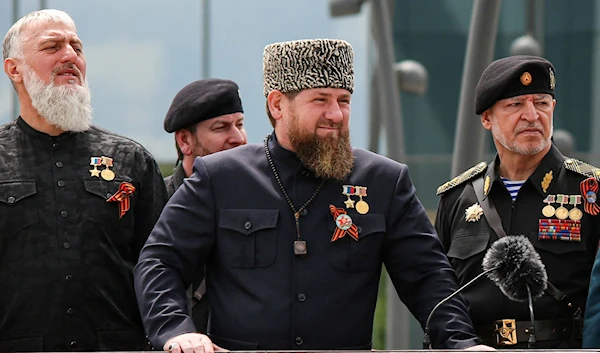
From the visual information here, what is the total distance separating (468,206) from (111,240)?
1609mm

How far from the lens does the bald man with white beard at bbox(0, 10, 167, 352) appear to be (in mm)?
5863

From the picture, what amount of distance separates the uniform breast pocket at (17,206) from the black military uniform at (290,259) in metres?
0.77

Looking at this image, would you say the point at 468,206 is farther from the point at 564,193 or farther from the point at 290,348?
the point at 290,348

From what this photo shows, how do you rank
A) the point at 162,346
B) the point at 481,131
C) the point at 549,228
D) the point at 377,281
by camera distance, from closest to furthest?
the point at 162,346 < the point at 377,281 < the point at 549,228 < the point at 481,131

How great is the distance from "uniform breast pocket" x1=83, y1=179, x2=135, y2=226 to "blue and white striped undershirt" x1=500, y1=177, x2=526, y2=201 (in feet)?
5.56

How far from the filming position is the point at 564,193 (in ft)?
19.4

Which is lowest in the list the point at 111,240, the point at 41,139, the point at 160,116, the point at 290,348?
the point at 290,348

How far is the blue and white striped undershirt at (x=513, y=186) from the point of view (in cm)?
600

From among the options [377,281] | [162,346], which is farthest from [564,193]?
[162,346]

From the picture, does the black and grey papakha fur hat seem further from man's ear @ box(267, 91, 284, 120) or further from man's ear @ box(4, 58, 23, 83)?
man's ear @ box(4, 58, 23, 83)

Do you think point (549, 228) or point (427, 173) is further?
point (427, 173)

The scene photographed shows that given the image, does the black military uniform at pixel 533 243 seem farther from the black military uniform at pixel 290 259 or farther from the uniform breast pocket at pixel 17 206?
the uniform breast pocket at pixel 17 206

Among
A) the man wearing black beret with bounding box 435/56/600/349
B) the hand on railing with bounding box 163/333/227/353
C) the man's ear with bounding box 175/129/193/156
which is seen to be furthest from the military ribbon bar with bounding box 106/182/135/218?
the man wearing black beret with bounding box 435/56/600/349

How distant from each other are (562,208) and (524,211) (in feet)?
0.55
